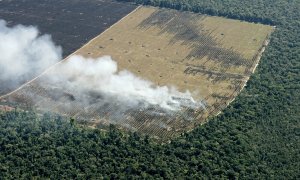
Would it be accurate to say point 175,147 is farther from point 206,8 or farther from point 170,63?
point 206,8

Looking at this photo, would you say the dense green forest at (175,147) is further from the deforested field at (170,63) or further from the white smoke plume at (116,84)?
the white smoke plume at (116,84)

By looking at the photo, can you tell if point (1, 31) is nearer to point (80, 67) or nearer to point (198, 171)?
point (80, 67)

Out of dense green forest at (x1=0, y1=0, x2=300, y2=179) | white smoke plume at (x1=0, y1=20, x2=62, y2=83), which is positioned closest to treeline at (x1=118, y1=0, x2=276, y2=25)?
white smoke plume at (x1=0, y1=20, x2=62, y2=83)

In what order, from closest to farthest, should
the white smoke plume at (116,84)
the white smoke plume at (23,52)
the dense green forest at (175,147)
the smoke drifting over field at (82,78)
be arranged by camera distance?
the dense green forest at (175,147) → the smoke drifting over field at (82,78) → the white smoke plume at (116,84) → the white smoke plume at (23,52)

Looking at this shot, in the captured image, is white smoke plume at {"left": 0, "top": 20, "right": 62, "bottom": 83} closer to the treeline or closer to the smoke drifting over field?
the smoke drifting over field

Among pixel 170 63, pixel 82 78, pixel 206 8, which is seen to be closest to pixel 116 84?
pixel 82 78

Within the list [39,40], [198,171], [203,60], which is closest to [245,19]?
[203,60]

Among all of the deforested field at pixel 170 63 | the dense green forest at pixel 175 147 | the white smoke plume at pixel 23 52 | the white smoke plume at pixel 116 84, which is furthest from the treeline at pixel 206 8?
the dense green forest at pixel 175 147
